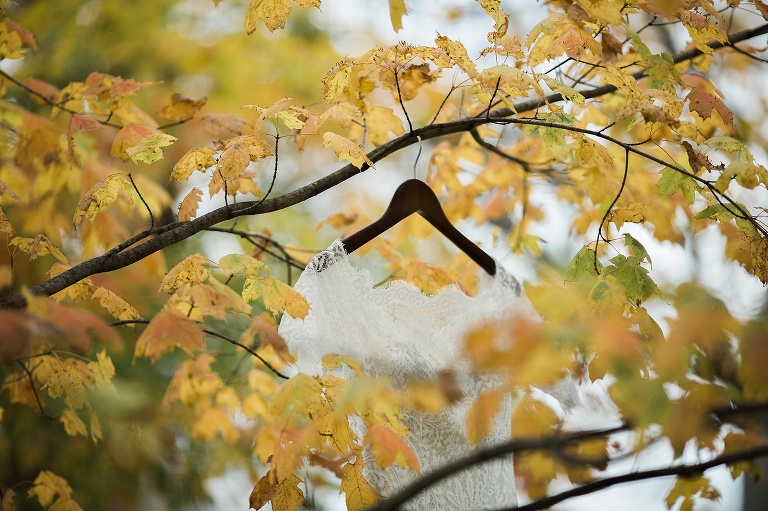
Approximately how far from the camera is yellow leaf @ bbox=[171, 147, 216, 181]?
1289 mm

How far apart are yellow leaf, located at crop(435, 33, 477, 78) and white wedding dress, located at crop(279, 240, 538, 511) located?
18.5 inches

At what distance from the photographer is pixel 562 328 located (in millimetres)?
902

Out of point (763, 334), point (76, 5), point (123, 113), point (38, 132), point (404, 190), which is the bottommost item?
point (763, 334)

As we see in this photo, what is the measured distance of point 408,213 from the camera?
1.49 meters

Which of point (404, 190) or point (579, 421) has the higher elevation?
point (404, 190)

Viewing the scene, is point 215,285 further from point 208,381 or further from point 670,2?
point 670,2

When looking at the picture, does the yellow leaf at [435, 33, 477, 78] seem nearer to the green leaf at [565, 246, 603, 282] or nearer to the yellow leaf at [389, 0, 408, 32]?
the yellow leaf at [389, 0, 408, 32]

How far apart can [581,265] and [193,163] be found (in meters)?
0.87

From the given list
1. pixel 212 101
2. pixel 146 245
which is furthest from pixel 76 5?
pixel 146 245

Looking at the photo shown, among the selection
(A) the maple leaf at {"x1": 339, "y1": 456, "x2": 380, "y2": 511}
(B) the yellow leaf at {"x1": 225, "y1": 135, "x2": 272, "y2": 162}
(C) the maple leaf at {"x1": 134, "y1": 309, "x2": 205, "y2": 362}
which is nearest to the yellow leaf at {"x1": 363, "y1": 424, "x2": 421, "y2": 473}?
(A) the maple leaf at {"x1": 339, "y1": 456, "x2": 380, "y2": 511}

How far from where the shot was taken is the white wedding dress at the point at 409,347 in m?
1.38

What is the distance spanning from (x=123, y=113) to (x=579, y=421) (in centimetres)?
149

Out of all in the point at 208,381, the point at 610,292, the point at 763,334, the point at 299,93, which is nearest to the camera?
the point at 763,334

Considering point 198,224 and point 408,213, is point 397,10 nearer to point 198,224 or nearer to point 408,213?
point 408,213
